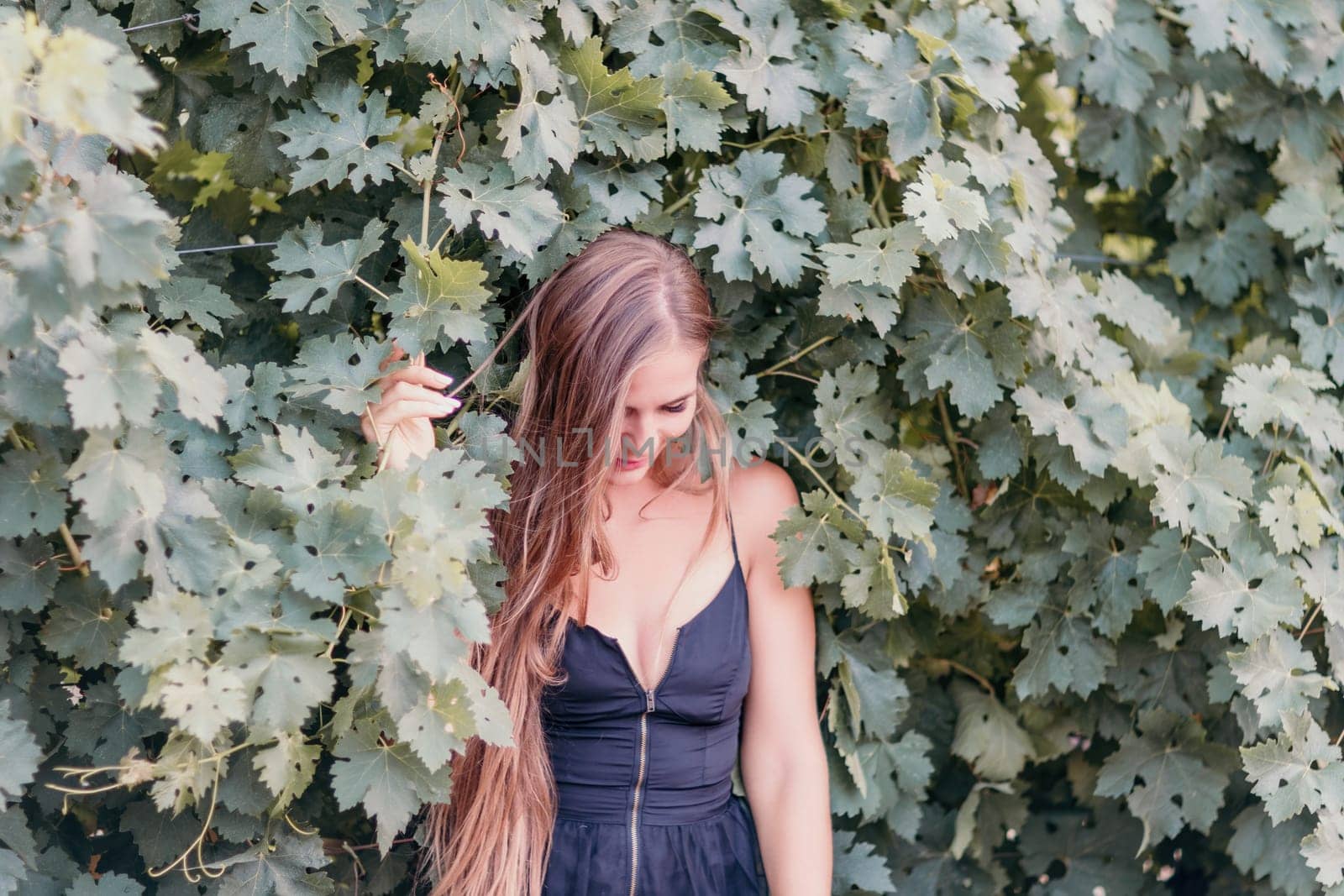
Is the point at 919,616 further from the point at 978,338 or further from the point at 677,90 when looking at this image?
the point at 677,90

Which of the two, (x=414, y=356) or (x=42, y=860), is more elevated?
(x=414, y=356)

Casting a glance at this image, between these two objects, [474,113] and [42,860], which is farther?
[474,113]

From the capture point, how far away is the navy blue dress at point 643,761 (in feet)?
6.12

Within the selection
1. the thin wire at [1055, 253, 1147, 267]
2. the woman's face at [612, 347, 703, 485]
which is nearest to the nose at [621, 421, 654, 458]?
the woman's face at [612, 347, 703, 485]

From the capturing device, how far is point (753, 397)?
2.00 meters

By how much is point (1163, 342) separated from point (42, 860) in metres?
2.04

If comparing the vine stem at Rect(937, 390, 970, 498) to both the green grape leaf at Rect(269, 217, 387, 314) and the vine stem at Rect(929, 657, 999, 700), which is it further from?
the green grape leaf at Rect(269, 217, 387, 314)

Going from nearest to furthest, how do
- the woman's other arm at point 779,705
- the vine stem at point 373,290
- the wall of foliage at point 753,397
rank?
1. the wall of foliage at point 753,397
2. the vine stem at point 373,290
3. the woman's other arm at point 779,705

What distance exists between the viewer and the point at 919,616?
2195mm

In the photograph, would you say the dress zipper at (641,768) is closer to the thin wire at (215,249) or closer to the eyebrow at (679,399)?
Result: the eyebrow at (679,399)

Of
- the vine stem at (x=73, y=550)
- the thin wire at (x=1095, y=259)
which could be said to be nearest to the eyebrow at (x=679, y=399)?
the vine stem at (x=73, y=550)

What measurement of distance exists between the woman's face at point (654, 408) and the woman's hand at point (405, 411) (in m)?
0.27

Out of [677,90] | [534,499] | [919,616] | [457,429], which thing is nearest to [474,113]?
[677,90]

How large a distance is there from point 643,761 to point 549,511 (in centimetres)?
43
